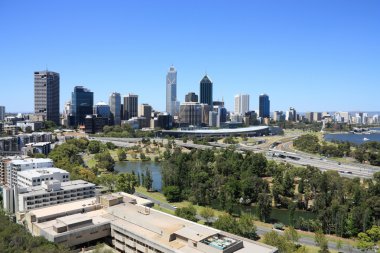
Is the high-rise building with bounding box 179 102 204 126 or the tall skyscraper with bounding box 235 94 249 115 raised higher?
the tall skyscraper with bounding box 235 94 249 115

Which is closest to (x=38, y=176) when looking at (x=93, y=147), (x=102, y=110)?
(x=93, y=147)

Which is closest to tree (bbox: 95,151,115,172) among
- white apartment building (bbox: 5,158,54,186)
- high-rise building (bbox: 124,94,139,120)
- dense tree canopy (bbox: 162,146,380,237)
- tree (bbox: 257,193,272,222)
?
dense tree canopy (bbox: 162,146,380,237)

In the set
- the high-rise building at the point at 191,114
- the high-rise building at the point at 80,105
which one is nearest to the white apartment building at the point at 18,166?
the high-rise building at the point at 80,105

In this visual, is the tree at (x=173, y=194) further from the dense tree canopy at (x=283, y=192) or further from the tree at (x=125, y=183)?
the tree at (x=125, y=183)

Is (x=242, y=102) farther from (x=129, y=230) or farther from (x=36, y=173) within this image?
(x=129, y=230)

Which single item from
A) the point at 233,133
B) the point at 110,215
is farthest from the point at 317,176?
the point at 233,133

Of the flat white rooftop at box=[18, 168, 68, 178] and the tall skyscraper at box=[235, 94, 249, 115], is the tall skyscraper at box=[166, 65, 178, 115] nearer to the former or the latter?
the tall skyscraper at box=[235, 94, 249, 115]
